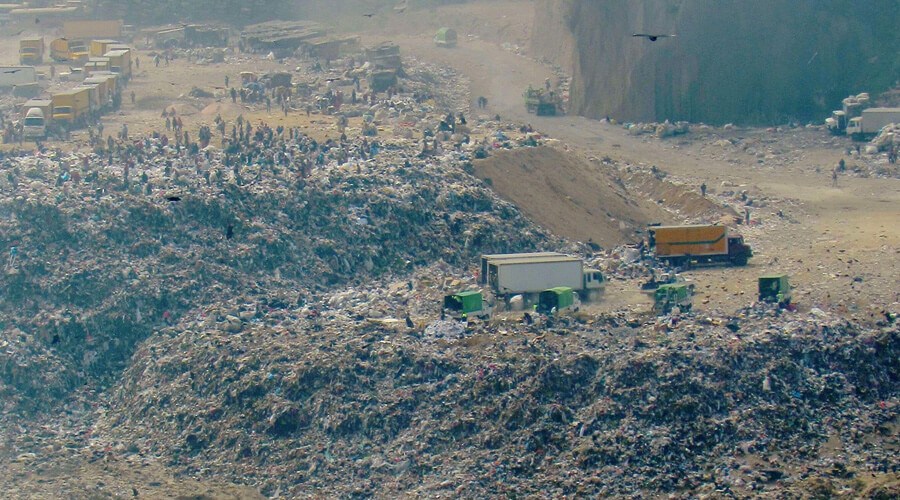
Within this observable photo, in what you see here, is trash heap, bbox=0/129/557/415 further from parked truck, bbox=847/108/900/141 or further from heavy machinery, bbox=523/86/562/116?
parked truck, bbox=847/108/900/141

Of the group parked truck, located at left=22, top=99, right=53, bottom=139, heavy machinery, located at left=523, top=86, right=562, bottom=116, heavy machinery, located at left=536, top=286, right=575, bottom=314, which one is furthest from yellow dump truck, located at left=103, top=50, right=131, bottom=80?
heavy machinery, located at left=536, top=286, right=575, bottom=314

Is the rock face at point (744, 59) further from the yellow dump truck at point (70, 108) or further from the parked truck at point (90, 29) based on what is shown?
the parked truck at point (90, 29)

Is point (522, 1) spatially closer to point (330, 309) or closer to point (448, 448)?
point (330, 309)

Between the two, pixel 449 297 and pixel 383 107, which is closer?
pixel 449 297

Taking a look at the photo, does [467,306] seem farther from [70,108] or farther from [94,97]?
[94,97]

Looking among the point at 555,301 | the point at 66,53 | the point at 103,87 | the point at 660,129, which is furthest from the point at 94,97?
the point at 555,301

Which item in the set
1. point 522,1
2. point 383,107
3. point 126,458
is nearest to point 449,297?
point 126,458

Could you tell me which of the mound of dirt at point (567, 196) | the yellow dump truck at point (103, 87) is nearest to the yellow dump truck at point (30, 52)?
the yellow dump truck at point (103, 87)
